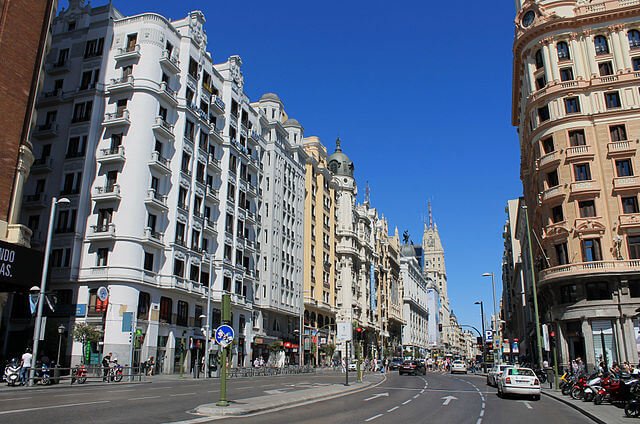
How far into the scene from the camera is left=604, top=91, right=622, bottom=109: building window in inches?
1795

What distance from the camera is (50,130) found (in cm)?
4678

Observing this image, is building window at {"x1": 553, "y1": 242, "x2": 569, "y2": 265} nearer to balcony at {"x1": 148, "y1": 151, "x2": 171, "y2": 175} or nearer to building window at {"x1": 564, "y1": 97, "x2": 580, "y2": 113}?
building window at {"x1": 564, "y1": 97, "x2": 580, "y2": 113}

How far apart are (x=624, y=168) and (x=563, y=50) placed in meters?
13.0

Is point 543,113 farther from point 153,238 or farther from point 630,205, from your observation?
point 153,238

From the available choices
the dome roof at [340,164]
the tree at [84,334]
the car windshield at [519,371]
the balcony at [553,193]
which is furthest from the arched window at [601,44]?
the dome roof at [340,164]

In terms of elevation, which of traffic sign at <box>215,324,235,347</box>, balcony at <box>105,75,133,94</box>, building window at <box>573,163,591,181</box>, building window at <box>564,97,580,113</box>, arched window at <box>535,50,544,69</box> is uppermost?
arched window at <box>535,50,544,69</box>

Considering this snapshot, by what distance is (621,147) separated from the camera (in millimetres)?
43781

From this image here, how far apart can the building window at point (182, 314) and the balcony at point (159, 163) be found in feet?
40.3

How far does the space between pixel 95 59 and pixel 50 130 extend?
7.82 meters

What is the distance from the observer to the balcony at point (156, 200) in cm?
4429

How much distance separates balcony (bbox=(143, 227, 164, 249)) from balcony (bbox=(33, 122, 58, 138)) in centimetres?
1314

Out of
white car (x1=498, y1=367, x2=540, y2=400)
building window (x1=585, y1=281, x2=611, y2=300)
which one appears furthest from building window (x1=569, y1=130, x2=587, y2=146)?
white car (x1=498, y1=367, x2=540, y2=400)

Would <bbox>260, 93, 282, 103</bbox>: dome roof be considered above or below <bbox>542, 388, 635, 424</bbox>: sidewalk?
above

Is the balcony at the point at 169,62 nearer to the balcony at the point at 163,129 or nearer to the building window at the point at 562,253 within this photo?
the balcony at the point at 163,129
